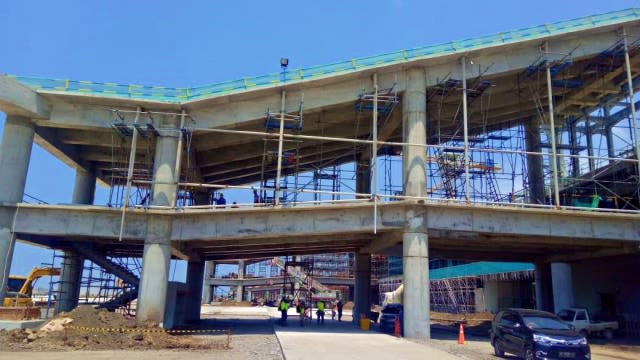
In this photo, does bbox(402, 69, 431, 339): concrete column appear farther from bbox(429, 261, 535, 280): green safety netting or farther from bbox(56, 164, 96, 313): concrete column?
bbox(429, 261, 535, 280): green safety netting

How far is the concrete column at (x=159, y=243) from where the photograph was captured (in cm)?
2297

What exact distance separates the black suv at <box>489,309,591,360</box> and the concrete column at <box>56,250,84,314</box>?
24378 mm

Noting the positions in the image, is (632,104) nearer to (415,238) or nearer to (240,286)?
(415,238)

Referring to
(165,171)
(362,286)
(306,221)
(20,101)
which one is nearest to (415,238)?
(306,221)

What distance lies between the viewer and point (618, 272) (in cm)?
3638

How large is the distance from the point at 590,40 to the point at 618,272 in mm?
17727

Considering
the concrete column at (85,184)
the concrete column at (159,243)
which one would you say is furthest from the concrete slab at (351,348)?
the concrete column at (85,184)

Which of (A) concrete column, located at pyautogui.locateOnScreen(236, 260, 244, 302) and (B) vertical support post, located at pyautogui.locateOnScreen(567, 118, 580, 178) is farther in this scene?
(A) concrete column, located at pyautogui.locateOnScreen(236, 260, 244, 302)

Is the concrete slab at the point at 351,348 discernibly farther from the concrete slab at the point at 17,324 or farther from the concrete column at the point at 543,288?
the concrete column at the point at 543,288

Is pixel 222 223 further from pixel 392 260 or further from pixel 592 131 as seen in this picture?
pixel 392 260

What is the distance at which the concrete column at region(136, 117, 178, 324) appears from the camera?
2297cm

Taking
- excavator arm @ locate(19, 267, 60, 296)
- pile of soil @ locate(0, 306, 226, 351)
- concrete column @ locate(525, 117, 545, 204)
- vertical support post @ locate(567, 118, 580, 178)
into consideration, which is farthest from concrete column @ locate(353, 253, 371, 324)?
excavator arm @ locate(19, 267, 60, 296)

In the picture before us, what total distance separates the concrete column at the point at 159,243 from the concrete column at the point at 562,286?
24.5 meters

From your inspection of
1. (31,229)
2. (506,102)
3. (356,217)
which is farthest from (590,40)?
(31,229)
